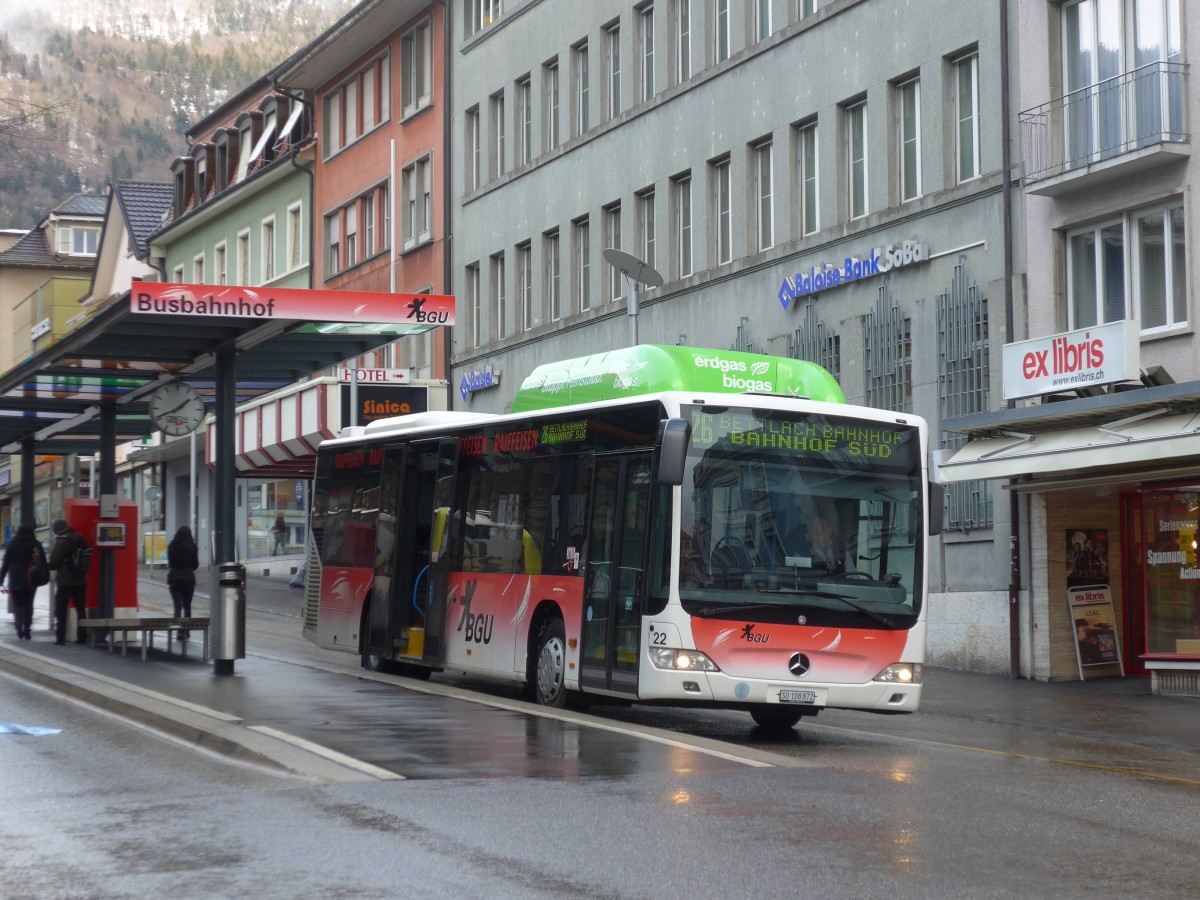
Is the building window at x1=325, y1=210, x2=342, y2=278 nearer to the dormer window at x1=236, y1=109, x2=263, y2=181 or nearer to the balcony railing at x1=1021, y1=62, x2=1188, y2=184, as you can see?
the dormer window at x1=236, y1=109, x2=263, y2=181

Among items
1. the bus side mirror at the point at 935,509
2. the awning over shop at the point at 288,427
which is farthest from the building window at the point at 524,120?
the bus side mirror at the point at 935,509

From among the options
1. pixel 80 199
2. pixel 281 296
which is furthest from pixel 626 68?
pixel 80 199

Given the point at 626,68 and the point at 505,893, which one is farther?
the point at 626,68

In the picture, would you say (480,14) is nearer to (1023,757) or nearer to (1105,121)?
(1105,121)

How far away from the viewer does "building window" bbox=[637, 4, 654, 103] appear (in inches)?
1463

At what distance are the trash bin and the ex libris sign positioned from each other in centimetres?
273

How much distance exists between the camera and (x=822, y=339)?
3047cm

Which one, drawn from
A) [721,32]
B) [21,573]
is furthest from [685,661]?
[721,32]

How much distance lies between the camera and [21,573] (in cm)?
2880

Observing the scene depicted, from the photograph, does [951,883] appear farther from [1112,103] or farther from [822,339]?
[822,339]

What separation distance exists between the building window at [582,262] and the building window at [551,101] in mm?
2259

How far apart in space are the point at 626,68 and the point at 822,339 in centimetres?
981

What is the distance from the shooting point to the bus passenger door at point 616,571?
1590cm

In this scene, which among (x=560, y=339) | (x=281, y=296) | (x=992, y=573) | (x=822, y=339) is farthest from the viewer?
(x=560, y=339)
